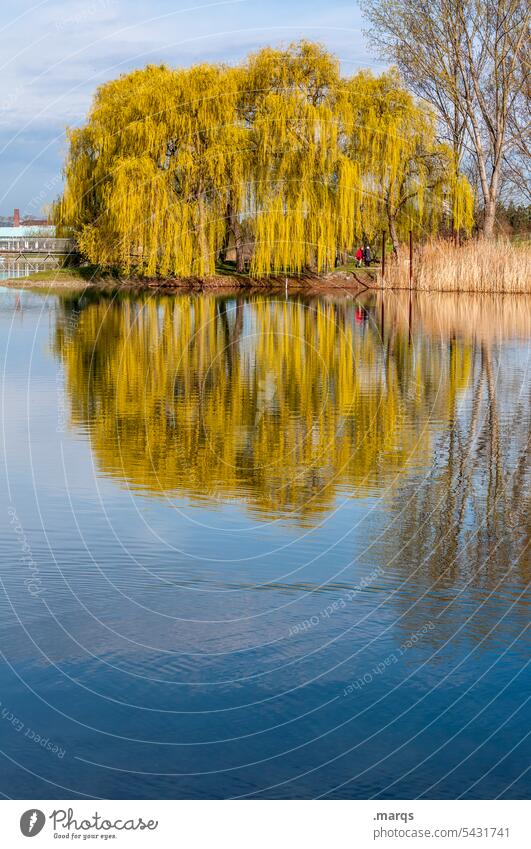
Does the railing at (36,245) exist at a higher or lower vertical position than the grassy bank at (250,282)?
higher

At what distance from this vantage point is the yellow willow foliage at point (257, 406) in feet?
38.6

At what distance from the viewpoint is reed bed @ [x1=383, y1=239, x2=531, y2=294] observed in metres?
43.2

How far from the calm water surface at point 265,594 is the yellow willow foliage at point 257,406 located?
7 cm

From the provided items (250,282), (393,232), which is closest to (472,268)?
(393,232)

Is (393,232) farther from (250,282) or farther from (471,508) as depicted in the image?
(471,508)

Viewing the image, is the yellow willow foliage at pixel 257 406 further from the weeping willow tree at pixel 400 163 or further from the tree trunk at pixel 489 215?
the tree trunk at pixel 489 215

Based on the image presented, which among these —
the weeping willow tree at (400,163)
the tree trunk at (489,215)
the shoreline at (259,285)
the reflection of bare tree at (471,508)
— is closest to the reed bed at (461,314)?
the shoreline at (259,285)

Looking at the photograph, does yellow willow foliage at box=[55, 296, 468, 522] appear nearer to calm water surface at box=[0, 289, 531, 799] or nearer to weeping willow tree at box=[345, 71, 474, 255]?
calm water surface at box=[0, 289, 531, 799]

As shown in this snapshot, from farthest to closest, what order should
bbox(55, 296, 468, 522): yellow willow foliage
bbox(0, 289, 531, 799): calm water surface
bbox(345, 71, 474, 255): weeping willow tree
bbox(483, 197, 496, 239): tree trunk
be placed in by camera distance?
bbox(483, 197, 496, 239): tree trunk < bbox(345, 71, 474, 255): weeping willow tree < bbox(55, 296, 468, 522): yellow willow foliage < bbox(0, 289, 531, 799): calm water surface

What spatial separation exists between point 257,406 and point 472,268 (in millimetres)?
28266

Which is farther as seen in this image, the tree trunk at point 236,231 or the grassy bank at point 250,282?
the grassy bank at point 250,282

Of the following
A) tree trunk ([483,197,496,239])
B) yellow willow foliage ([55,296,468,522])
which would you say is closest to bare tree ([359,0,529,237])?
tree trunk ([483,197,496,239])

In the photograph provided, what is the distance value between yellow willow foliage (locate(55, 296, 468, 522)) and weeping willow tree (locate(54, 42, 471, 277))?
15.1 m
